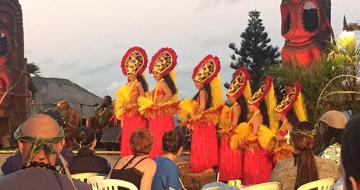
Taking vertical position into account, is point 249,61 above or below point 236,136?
above

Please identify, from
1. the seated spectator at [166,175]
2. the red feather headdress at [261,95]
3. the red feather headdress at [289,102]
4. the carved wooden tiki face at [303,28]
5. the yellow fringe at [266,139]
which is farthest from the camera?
the carved wooden tiki face at [303,28]

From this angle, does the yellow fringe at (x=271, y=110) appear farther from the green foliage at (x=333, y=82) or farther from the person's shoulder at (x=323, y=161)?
the person's shoulder at (x=323, y=161)

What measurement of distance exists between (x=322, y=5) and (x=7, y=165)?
2295 cm

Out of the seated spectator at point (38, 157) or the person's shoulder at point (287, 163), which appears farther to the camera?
the person's shoulder at point (287, 163)

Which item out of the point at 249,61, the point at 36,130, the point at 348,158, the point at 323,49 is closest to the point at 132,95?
the point at 36,130

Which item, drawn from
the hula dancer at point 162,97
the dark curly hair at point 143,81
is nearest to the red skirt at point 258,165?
the hula dancer at point 162,97

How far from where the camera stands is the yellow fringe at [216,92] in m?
8.30

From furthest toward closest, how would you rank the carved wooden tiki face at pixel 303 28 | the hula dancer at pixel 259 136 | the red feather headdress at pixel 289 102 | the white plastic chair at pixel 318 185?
the carved wooden tiki face at pixel 303 28
the red feather headdress at pixel 289 102
the hula dancer at pixel 259 136
the white plastic chair at pixel 318 185

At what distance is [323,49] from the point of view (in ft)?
81.1

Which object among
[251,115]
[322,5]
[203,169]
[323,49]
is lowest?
[203,169]

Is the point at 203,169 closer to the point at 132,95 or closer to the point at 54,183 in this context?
the point at 132,95

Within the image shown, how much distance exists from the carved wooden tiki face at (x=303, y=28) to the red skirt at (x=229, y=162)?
16906mm

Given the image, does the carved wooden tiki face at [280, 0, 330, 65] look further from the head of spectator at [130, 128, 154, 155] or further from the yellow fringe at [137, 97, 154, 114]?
the head of spectator at [130, 128, 154, 155]

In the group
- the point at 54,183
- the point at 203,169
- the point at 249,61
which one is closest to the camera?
the point at 54,183
